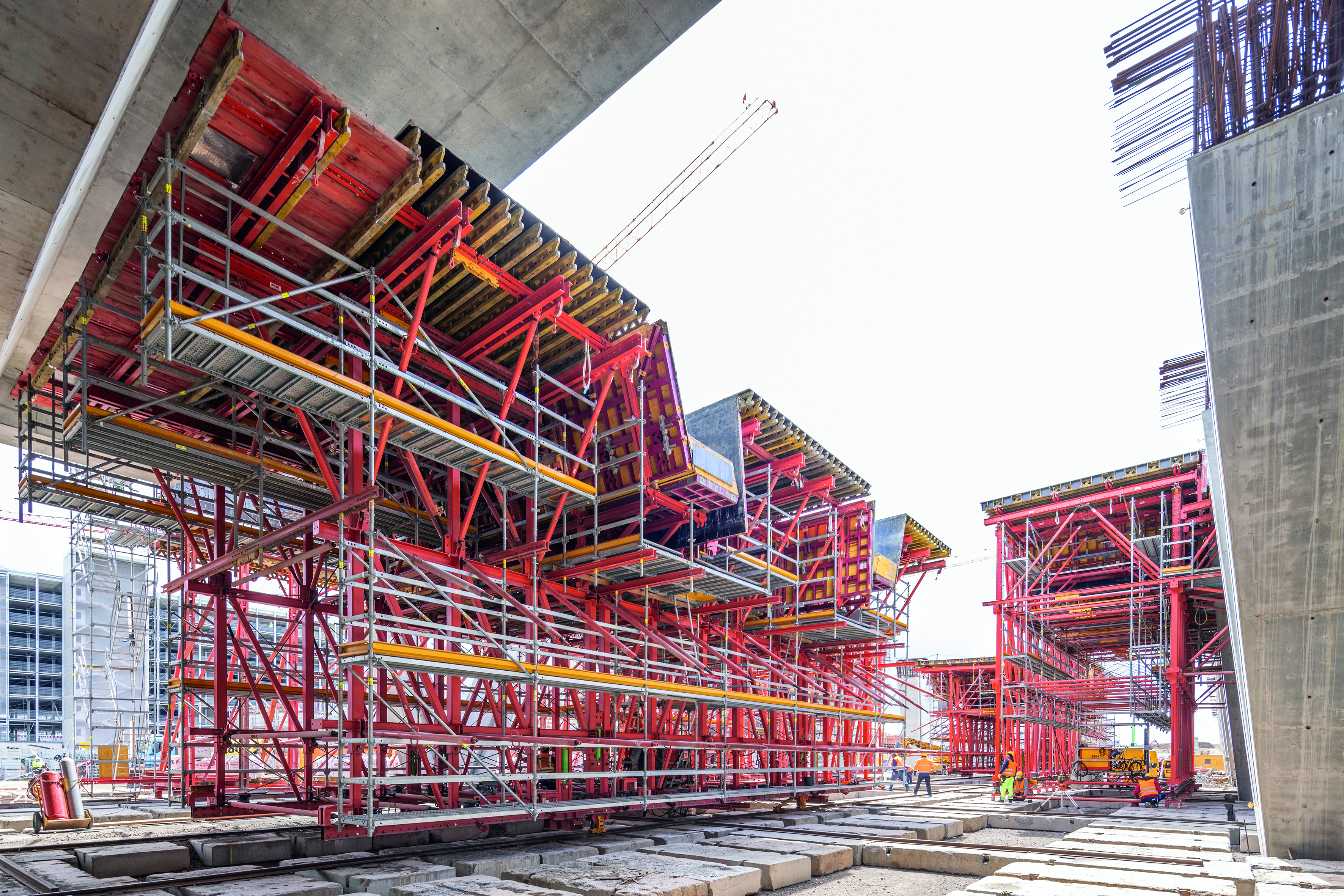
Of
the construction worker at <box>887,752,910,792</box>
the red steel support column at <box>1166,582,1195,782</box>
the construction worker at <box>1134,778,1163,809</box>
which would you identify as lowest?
the construction worker at <box>887,752,910,792</box>

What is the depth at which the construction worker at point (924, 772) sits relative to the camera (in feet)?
78.4

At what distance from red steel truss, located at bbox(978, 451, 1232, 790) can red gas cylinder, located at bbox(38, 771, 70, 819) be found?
21.8m

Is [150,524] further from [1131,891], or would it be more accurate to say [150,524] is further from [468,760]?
[1131,891]

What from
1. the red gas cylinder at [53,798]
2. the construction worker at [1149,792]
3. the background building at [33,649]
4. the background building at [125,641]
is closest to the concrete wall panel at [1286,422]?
the construction worker at [1149,792]

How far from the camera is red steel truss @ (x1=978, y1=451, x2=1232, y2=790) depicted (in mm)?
22984

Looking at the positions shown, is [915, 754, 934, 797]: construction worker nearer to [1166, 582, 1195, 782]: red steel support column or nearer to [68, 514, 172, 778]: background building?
[1166, 582, 1195, 782]: red steel support column

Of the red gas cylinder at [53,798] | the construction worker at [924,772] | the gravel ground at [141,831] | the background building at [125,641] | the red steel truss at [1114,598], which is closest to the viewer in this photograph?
the gravel ground at [141,831]

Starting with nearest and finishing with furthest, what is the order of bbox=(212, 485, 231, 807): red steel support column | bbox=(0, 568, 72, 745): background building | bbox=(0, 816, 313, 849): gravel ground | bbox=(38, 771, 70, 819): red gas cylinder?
bbox=(0, 816, 313, 849): gravel ground < bbox=(212, 485, 231, 807): red steel support column < bbox=(38, 771, 70, 819): red gas cylinder < bbox=(0, 568, 72, 745): background building

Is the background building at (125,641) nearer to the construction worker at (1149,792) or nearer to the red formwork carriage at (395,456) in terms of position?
the red formwork carriage at (395,456)

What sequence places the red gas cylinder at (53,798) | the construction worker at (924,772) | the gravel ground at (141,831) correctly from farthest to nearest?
the construction worker at (924,772) → the red gas cylinder at (53,798) → the gravel ground at (141,831)

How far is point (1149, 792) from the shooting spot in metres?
21.1

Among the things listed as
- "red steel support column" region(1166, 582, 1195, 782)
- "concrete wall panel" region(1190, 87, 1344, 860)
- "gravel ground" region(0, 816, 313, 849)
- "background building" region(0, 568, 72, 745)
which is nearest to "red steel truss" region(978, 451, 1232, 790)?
"red steel support column" region(1166, 582, 1195, 782)

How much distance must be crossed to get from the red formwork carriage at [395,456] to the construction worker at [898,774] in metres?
10.7

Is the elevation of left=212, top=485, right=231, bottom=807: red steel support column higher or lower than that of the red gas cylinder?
higher
